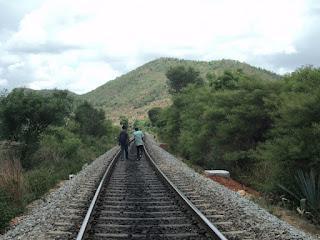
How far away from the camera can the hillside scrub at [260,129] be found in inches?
623

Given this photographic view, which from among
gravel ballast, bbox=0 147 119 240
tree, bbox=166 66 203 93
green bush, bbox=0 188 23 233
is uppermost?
tree, bbox=166 66 203 93

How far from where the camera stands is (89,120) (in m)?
60.1

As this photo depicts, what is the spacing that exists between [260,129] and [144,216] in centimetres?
1495

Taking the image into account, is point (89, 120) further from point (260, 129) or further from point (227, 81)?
point (260, 129)

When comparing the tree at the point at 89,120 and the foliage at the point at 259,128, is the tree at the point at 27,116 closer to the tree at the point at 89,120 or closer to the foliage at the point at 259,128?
the foliage at the point at 259,128

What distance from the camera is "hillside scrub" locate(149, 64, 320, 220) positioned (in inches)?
623

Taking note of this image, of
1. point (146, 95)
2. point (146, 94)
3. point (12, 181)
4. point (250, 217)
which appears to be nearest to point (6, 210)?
point (12, 181)

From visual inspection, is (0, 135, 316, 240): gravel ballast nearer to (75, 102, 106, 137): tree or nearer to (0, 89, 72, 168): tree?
(0, 89, 72, 168): tree

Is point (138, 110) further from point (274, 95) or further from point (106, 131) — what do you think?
point (274, 95)

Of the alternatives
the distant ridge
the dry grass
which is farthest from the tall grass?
the distant ridge

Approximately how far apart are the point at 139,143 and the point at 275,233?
65.7 feet

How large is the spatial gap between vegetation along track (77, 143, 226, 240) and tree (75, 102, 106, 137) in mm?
41177

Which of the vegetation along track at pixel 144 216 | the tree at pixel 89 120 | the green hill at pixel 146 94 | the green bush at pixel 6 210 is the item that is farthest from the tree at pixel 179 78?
the green bush at pixel 6 210

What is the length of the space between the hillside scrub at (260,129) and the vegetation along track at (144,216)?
160 inches
